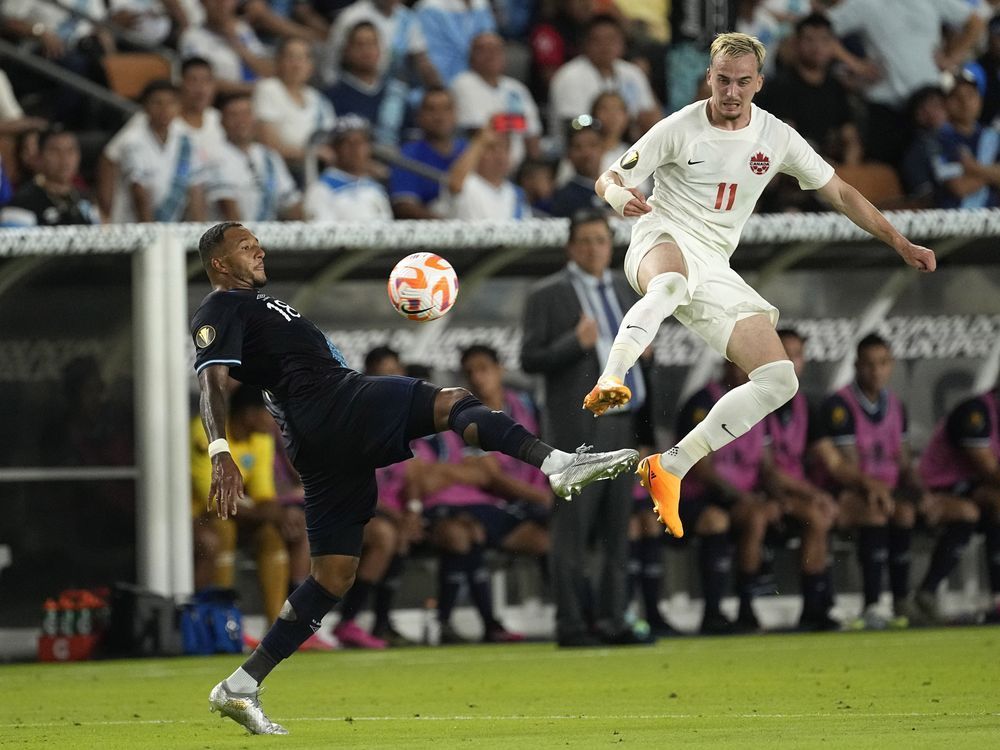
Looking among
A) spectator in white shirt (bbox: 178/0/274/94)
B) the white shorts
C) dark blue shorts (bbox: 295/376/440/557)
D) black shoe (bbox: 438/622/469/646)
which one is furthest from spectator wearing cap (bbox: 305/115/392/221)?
dark blue shorts (bbox: 295/376/440/557)

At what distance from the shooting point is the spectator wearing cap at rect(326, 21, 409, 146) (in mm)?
14023

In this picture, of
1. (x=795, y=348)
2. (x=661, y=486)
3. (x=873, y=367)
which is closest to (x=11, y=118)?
(x=795, y=348)

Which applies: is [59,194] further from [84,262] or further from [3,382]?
[3,382]

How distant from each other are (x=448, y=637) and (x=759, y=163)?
5.20 m

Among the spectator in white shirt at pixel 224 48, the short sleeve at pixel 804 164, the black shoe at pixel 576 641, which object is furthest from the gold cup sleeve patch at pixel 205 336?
the spectator in white shirt at pixel 224 48

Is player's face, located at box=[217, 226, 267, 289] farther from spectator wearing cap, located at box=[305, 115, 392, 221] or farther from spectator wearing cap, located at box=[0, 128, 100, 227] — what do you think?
spectator wearing cap, located at box=[305, 115, 392, 221]

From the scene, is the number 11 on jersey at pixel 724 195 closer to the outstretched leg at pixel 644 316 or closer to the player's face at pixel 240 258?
the outstretched leg at pixel 644 316

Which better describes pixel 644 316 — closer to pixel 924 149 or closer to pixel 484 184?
pixel 484 184

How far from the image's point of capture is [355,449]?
7.36 metres

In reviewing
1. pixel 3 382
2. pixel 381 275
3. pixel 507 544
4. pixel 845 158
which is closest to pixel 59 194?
pixel 3 382

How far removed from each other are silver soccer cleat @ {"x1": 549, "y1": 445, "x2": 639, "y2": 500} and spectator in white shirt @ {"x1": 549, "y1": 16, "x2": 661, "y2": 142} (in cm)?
809

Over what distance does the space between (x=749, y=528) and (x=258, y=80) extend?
195 inches

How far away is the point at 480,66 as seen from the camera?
14.5 metres

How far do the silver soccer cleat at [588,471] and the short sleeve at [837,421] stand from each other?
6241 millimetres
